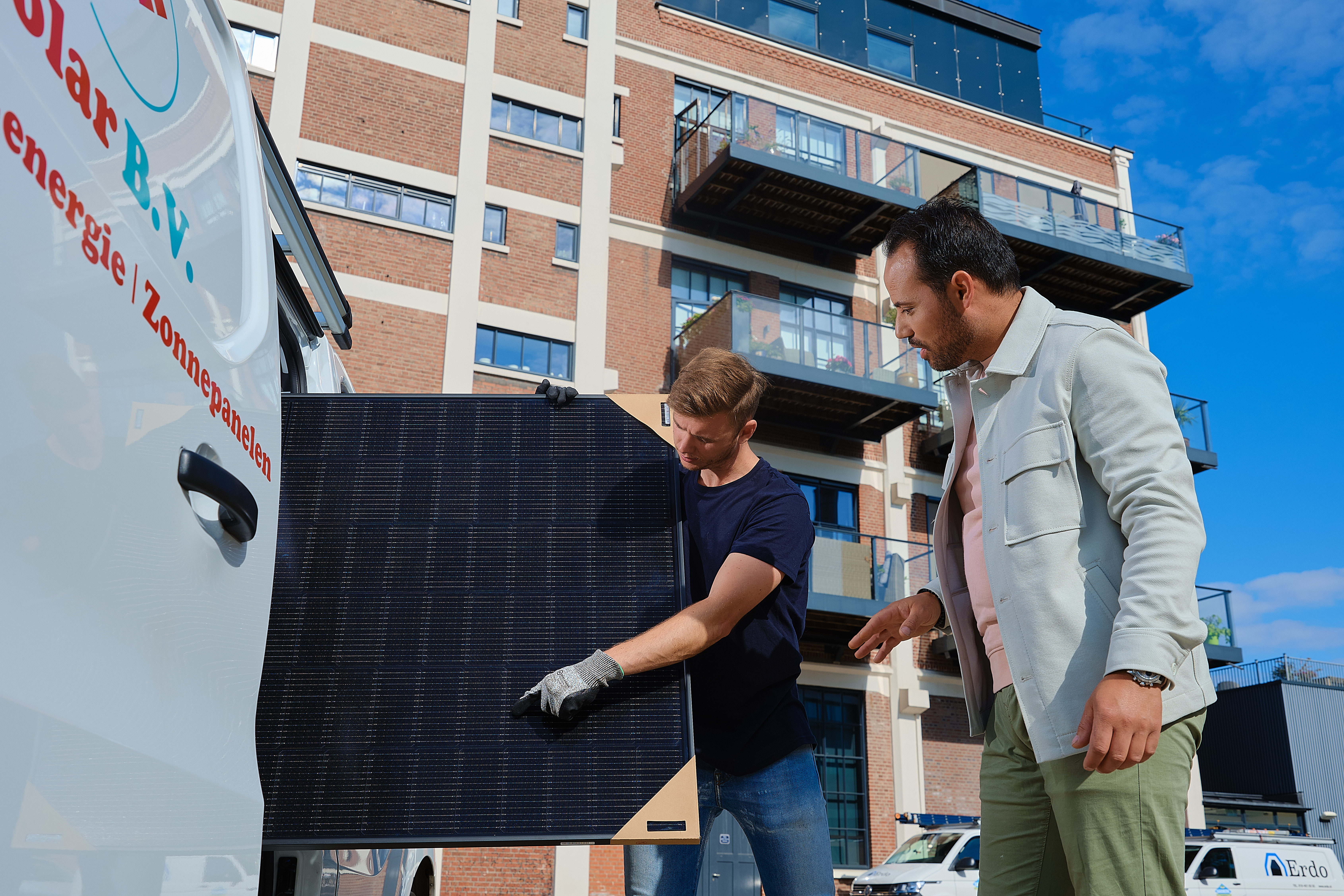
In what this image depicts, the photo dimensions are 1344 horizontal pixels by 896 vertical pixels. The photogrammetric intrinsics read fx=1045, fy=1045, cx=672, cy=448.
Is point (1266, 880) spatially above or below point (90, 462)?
below

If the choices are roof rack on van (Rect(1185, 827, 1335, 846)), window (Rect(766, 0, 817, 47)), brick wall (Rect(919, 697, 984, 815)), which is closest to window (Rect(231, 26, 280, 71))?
window (Rect(766, 0, 817, 47))

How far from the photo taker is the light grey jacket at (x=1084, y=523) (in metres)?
2.23

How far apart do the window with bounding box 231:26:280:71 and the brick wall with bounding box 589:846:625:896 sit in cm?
1436

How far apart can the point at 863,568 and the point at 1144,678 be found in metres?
16.4

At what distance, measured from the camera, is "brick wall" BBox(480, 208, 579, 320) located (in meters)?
18.9

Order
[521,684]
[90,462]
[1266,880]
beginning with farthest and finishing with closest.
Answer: [1266,880]
[521,684]
[90,462]

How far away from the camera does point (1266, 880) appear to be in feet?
56.6

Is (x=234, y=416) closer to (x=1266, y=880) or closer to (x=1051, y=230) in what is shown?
(x=1266, y=880)

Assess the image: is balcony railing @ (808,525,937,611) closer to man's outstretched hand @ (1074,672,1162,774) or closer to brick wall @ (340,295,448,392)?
brick wall @ (340,295,448,392)

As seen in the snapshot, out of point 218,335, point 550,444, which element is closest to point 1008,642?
point 550,444

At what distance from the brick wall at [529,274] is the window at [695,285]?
6.61 feet

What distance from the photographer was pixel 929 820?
17.1 metres

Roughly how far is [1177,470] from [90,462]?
84.2 inches

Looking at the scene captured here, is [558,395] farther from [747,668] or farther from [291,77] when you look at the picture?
[291,77]
